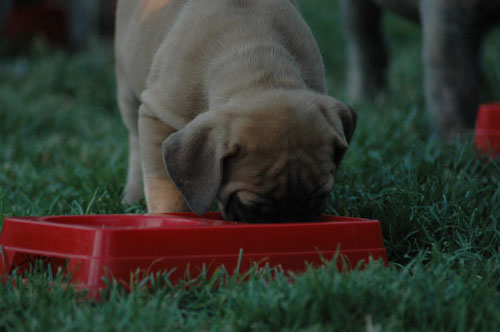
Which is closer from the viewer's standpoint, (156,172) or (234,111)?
(234,111)

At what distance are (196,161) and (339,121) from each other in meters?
0.61

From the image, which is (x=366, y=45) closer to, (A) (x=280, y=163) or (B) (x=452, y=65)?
(B) (x=452, y=65)

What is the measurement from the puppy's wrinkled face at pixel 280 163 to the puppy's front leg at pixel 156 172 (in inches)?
19.6

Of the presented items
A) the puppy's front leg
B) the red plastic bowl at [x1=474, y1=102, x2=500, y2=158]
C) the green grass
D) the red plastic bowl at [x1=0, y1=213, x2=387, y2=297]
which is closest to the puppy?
the green grass

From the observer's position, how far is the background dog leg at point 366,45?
6.68 m

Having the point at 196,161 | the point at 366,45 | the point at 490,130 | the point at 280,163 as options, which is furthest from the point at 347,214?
the point at 366,45

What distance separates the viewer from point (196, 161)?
262 centimetres

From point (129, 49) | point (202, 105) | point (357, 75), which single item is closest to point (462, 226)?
point (202, 105)

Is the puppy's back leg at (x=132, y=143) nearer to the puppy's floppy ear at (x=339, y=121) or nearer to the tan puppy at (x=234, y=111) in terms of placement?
the tan puppy at (x=234, y=111)

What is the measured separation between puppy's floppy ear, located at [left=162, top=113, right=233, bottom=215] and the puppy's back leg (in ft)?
3.71

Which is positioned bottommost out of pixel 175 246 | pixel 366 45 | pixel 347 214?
pixel 347 214

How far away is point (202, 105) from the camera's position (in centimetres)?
311

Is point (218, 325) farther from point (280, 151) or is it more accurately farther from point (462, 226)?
point (462, 226)

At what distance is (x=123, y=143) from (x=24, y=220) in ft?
9.69
